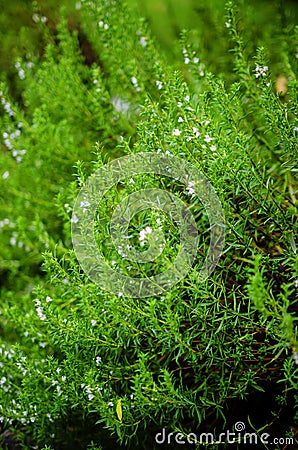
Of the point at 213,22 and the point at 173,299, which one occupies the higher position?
the point at 213,22

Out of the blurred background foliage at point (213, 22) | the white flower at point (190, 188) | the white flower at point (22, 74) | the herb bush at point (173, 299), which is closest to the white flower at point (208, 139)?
the herb bush at point (173, 299)

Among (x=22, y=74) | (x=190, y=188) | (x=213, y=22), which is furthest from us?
(x=22, y=74)

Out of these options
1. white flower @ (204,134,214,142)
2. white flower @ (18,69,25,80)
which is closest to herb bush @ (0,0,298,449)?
white flower @ (204,134,214,142)

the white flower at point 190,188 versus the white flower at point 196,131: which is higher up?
the white flower at point 196,131

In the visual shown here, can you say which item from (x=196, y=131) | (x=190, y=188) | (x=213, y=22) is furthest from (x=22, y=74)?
(x=190, y=188)

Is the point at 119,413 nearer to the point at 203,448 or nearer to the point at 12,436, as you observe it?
the point at 203,448

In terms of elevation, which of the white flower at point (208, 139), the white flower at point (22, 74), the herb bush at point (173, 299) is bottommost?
the herb bush at point (173, 299)

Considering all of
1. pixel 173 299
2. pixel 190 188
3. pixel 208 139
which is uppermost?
pixel 208 139

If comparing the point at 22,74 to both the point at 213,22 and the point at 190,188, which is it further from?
the point at 190,188

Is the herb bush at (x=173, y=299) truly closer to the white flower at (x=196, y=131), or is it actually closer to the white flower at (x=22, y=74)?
the white flower at (x=196, y=131)
